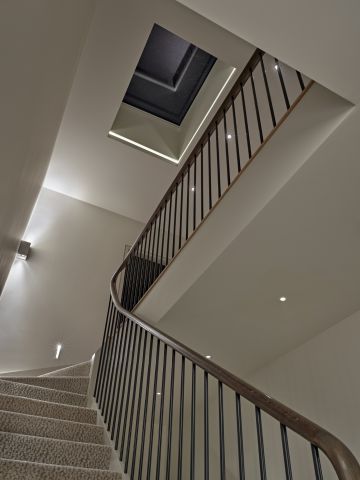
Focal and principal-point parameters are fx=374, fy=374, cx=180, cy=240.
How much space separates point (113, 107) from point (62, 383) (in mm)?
3321

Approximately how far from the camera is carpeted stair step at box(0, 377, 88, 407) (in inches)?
111

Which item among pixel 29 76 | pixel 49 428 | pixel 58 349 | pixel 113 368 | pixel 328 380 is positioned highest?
pixel 29 76

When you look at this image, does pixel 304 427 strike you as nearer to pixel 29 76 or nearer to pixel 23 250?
pixel 29 76

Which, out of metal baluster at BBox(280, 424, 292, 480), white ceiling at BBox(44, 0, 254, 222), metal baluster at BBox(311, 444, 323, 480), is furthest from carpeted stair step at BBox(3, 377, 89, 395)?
white ceiling at BBox(44, 0, 254, 222)

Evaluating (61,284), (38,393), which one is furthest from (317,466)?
(61,284)

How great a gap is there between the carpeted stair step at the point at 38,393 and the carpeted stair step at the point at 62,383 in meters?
0.29

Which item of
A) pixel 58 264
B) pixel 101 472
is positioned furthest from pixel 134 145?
pixel 101 472

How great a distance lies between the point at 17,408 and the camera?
2537mm

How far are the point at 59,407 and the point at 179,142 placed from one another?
4.16m

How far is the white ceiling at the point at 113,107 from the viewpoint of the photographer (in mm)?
3951

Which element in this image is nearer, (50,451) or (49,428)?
(50,451)

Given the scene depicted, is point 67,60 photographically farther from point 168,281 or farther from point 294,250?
point 294,250

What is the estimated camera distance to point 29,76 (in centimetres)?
188

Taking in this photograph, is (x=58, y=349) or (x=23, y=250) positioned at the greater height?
(x=23, y=250)
